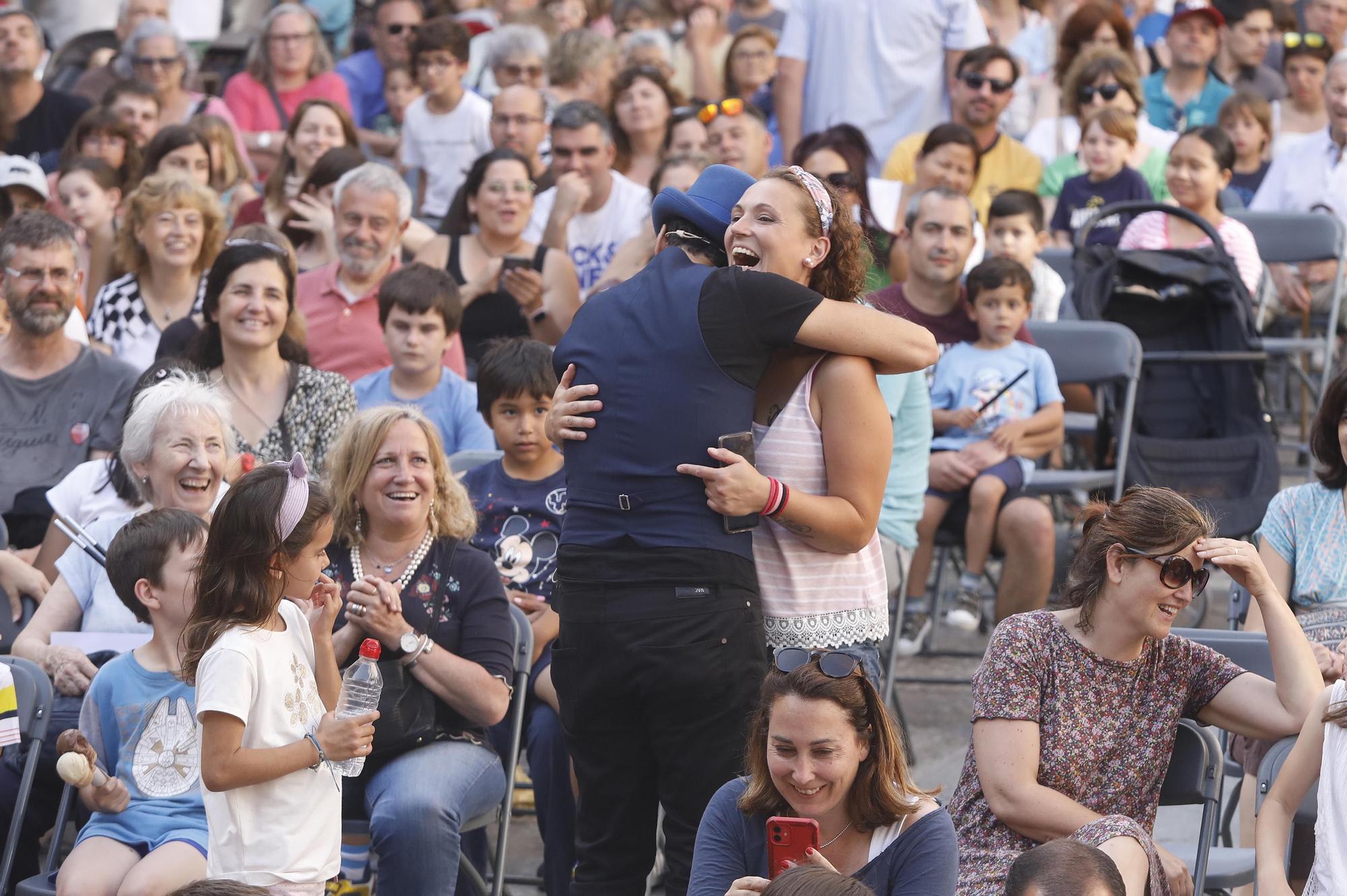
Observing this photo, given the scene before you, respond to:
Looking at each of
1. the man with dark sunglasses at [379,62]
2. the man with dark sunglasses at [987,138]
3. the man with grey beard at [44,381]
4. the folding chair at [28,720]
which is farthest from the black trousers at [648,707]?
the man with dark sunglasses at [379,62]

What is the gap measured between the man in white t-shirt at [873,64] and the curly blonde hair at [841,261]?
17.7ft

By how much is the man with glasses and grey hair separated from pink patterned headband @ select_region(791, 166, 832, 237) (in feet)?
20.7

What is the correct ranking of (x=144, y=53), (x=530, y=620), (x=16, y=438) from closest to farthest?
(x=530, y=620), (x=16, y=438), (x=144, y=53)

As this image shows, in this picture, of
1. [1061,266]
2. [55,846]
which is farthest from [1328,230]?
[55,846]

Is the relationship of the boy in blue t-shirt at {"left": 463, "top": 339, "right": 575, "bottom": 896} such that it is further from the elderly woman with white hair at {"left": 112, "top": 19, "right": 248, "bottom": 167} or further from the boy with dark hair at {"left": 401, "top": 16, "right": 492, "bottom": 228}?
the elderly woman with white hair at {"left": 112, "top": 19, "right": 248, "bottom": 167}

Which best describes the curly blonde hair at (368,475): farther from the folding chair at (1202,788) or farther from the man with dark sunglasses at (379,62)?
the man with dark sunglasses at (379,62)

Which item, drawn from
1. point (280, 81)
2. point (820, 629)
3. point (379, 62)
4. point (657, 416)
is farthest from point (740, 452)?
point (379, 62)

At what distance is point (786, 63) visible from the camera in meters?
8.59

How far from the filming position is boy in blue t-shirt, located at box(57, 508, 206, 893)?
350cm

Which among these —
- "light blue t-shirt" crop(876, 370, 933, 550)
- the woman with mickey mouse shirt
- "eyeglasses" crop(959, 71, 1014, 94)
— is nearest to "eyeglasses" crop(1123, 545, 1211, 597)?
the woman with mickey mouse shirt

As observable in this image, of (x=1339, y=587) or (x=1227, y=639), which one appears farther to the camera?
(x=1339, y=587)

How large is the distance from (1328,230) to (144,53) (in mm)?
5857

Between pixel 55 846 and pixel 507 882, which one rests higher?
pixel 55 846

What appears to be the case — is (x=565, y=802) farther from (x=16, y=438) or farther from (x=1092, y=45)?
(x=1092, y=45)
